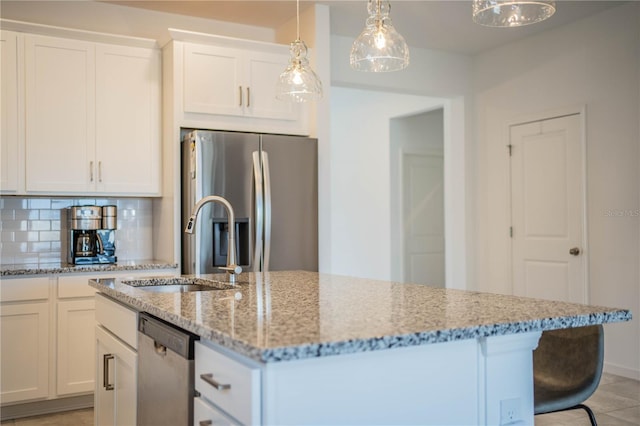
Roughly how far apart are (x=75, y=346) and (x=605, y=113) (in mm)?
3974

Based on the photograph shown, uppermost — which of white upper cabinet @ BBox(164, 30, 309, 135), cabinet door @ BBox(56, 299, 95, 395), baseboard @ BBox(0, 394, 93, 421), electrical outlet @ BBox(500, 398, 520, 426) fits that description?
white upper cabinet @ BBox(164, 30, 309, 135)

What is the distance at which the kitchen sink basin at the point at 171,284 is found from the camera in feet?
8.59

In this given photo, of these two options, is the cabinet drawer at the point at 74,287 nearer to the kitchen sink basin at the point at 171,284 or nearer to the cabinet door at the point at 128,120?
the cabinet door at the point at 128,120

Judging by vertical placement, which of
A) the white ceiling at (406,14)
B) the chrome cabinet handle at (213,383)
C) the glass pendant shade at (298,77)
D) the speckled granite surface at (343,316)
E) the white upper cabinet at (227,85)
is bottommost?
the chrome cabinet handle at (213,383)

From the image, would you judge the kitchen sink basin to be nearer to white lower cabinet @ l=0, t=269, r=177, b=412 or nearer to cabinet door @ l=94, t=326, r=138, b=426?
cabinet door @ l=94, t=326, r=138, b=426

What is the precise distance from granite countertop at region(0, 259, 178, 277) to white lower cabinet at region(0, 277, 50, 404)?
0.17ft

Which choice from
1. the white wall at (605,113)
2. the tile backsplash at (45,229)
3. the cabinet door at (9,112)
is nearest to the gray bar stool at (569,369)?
the white wall at (605,113)

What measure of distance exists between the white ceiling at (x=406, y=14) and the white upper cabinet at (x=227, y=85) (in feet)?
1.01

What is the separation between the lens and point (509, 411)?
164cm

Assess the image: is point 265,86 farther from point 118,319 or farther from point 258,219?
point 118,319

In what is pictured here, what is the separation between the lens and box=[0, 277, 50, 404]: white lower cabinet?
3.43 meters

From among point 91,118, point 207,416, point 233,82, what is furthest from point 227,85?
point 207,416

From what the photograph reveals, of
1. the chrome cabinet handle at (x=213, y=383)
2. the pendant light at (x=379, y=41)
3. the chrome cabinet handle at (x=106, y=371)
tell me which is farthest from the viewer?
the chrome cabinet handle at (x=106, y=371)

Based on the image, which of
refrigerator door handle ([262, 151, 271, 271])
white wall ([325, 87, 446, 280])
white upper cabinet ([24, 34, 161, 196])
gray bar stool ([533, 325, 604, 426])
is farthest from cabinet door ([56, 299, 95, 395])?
white wall ([325, 87, 446, 280])
